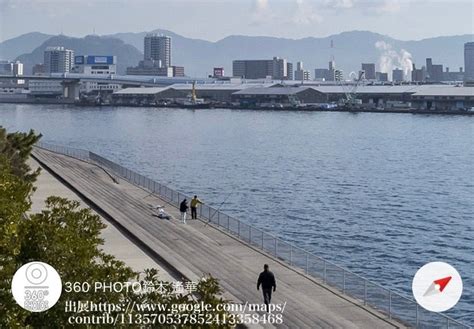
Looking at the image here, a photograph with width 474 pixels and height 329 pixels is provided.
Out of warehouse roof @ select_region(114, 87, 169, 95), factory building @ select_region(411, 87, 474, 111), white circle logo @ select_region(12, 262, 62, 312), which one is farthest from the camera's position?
warehouse roof @ select_region(114, 87, 169, 95)

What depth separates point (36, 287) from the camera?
4.80 m

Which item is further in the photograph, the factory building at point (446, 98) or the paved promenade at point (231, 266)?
the factory building at point (446, 98)

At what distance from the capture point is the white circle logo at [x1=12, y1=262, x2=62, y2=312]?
473 centimetres

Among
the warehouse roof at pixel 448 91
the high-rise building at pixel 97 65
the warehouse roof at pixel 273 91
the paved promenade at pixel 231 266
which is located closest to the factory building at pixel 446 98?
the warehouse roof at pixel 448 91

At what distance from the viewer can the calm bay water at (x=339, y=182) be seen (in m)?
17.1

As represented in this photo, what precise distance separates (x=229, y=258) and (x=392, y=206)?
12642 millimetres

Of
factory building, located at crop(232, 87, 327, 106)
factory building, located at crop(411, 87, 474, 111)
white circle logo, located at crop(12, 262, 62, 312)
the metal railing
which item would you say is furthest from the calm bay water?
factory building, located at crop(232, 87, 327, 106)

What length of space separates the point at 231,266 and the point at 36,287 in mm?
7208

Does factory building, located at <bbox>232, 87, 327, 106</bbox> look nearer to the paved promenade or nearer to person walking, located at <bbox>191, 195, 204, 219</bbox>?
the paved promenade

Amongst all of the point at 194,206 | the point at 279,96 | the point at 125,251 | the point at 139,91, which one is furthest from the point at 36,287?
the point at 139,91

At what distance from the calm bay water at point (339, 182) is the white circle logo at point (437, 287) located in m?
0.25

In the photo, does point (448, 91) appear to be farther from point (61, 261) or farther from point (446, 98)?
point (61, 261)

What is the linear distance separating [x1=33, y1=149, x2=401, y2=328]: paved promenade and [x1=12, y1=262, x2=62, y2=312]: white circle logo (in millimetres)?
3948

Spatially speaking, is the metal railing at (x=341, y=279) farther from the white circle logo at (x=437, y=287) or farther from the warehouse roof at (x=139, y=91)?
the warehouse roof at (x=139, y=91)
